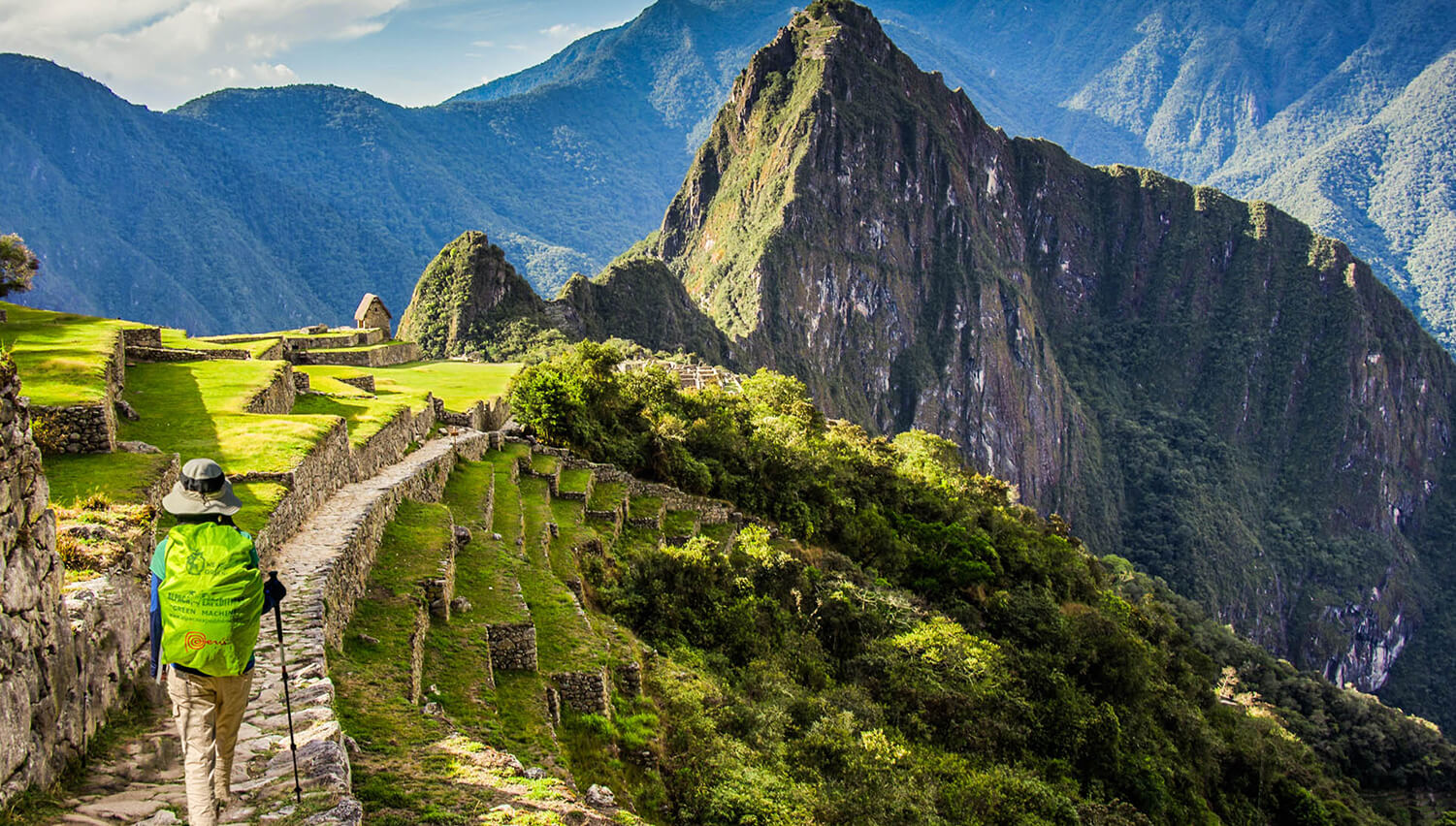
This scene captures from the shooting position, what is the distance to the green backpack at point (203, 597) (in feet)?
16.3

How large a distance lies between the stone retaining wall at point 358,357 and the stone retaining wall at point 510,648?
2083cm

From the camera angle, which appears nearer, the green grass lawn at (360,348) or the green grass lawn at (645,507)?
the green grass lawn at (645,507)

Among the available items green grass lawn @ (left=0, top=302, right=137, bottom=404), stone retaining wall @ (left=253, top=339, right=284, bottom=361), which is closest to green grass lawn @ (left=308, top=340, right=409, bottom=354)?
stone retaining wall @ (left=253, top=339, right=284, bottom=361)

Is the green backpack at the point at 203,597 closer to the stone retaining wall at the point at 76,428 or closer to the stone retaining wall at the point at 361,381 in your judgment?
the stone retaining wall at the point at 76,428

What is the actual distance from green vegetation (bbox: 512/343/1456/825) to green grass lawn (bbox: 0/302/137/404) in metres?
9.09

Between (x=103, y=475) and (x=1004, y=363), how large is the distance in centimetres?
17859

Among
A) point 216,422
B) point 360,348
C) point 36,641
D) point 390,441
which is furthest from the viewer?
point 360,348

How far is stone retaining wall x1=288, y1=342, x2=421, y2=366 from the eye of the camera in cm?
3282

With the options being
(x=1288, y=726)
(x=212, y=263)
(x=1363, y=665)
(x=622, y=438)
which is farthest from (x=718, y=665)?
(x=212, y=263)

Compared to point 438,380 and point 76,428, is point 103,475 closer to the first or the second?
point 76,428

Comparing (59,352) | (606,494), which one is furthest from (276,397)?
(606,494)

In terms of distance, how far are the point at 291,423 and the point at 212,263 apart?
172203 millimetres

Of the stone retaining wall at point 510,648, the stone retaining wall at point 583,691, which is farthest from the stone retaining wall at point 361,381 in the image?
the stone retaining wall at point 583,691

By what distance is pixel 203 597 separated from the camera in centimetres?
500
